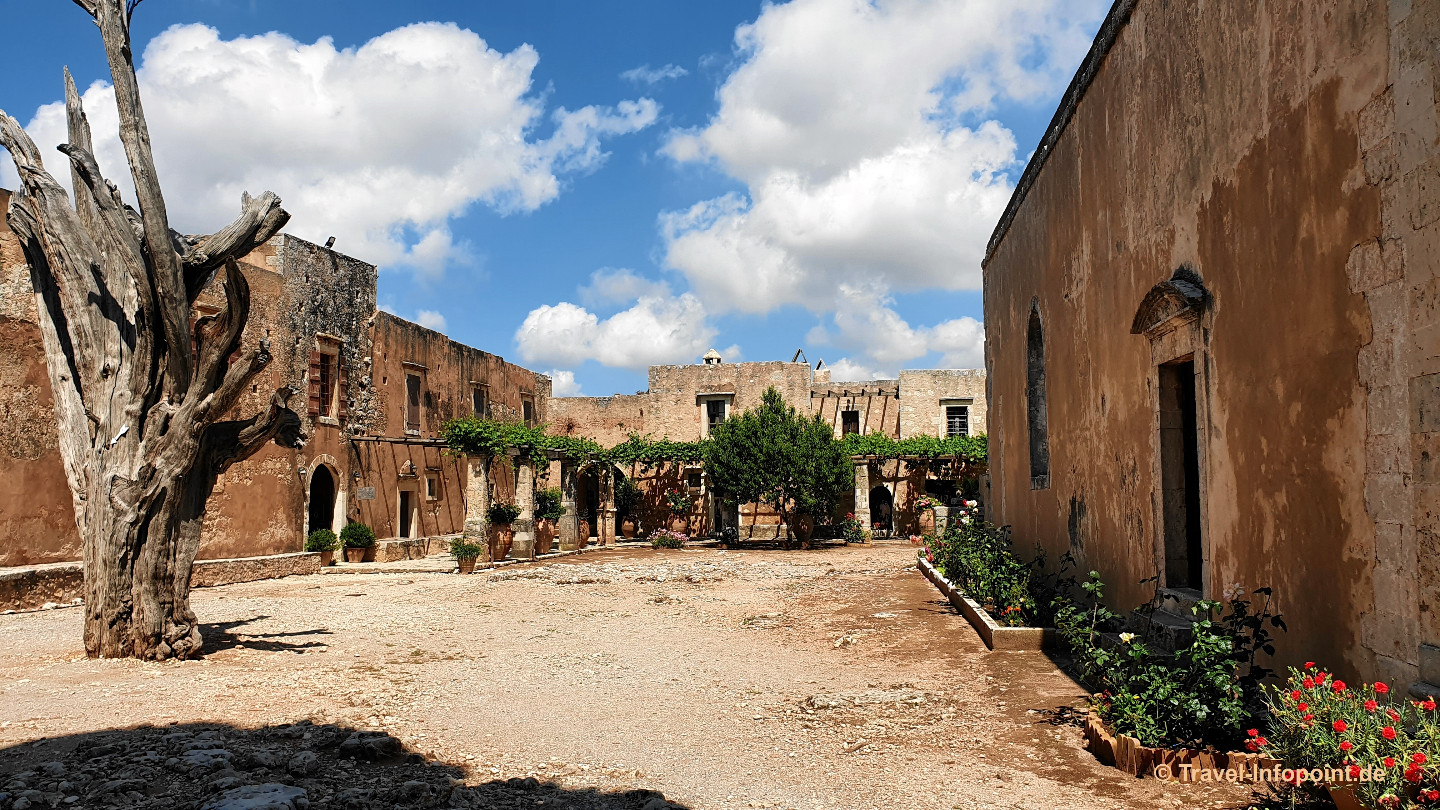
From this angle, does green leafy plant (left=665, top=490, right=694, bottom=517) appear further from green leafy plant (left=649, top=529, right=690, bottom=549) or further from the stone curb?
the stone curb

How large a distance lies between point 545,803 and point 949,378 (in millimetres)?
26738

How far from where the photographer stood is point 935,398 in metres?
29.4

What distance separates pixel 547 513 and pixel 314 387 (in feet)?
21.1

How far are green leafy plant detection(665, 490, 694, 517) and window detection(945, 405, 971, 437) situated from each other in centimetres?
865

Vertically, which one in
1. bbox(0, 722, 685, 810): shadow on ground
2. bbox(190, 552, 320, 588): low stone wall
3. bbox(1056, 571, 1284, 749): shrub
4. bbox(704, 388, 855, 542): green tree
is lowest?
bbox(190, 552, 320, 588): low stone wall

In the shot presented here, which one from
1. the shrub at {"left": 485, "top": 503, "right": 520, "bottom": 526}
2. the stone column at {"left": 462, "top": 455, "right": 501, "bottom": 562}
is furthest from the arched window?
the stone column at {"left": 462, "top": 455, "right": 501, "bottom": 562}

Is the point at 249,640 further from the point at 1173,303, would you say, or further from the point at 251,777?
the point at 1173,303

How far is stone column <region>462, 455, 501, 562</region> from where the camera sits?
19.3m

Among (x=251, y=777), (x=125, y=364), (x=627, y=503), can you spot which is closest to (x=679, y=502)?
(x=627, y=503)

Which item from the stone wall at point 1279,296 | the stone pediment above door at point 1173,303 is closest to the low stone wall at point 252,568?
the stone wall at point 1279,296

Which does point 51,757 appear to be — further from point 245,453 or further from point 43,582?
point 43,582

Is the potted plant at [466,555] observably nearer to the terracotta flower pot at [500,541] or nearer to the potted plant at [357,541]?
the terracotta flower pot at [500,541]

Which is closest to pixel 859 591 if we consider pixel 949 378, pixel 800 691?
pixel 800 691

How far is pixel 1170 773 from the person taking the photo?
426 cm
